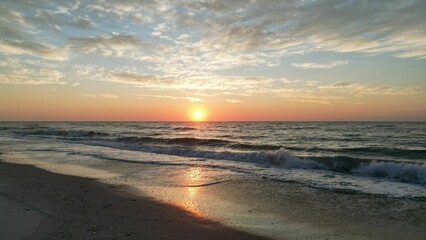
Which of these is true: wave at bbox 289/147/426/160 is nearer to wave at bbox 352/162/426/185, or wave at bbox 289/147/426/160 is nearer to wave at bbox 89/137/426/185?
wave at bbox 89/137/426/185

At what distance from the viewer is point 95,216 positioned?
6.91 meters

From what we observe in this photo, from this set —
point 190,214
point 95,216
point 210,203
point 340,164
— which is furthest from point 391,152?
point 95,216

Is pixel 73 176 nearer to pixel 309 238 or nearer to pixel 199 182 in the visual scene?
pixel 199 182

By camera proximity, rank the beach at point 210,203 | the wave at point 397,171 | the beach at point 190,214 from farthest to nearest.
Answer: the wave at point 397,171 → the beach at point 210,203 → the beach at point 190,214

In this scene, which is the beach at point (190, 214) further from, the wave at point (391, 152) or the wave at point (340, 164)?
the wave at point (391, 152)

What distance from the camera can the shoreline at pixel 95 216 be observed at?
5.81m

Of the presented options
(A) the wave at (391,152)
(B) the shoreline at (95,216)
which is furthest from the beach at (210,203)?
(A) the wave at (391,152)

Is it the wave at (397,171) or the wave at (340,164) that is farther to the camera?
the wave at (340,164)

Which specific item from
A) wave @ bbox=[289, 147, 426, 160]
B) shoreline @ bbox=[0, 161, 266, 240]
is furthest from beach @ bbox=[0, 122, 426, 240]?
wave @ bbox=[289, 147, 426, 160]

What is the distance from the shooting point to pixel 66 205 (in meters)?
7.77

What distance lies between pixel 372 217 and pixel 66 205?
22.9 feet

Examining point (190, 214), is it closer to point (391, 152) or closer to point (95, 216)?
point (95, 216)

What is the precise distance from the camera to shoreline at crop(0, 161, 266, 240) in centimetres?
581

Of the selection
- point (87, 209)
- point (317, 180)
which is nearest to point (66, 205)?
point (87, 209)
